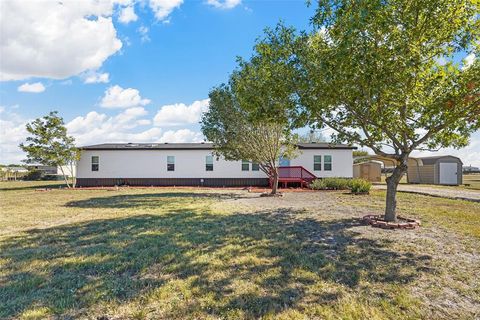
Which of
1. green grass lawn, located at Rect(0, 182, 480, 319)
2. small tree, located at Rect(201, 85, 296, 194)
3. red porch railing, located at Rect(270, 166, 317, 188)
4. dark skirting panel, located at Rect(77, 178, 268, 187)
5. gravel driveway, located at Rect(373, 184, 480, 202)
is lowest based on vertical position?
green grass lawn, located at Rect(0, 182, 480, 319)

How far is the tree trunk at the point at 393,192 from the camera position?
851cm

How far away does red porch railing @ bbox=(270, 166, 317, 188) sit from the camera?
23.8 m

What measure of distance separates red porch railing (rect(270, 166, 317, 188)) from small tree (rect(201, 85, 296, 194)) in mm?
→ 6246

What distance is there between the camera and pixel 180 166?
26859 mm

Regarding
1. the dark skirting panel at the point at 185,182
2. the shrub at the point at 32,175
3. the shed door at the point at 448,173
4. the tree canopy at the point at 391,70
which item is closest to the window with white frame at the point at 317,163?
the dark skirting panel at the point at 185,182

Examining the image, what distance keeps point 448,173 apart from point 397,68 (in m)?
27.3

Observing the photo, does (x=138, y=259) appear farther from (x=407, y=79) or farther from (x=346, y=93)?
(x=407, y=79)

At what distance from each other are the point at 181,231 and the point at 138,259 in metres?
2.28

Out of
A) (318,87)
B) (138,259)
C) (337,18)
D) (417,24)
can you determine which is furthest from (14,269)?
(417,24)

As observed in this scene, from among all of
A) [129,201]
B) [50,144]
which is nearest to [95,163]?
[50,144]

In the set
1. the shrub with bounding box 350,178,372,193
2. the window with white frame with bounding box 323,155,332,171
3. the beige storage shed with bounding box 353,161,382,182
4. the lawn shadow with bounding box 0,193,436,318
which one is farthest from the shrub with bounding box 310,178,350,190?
the beige storage shed with bounding box 353,161,382,182

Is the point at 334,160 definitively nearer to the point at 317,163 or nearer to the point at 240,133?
the point at 317,163

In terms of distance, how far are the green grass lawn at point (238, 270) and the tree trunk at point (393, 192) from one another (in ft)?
3.13

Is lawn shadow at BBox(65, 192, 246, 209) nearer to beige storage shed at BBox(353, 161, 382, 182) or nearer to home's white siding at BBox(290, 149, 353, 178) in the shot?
home's white siding at BBox(290, 149, 353, 178)
